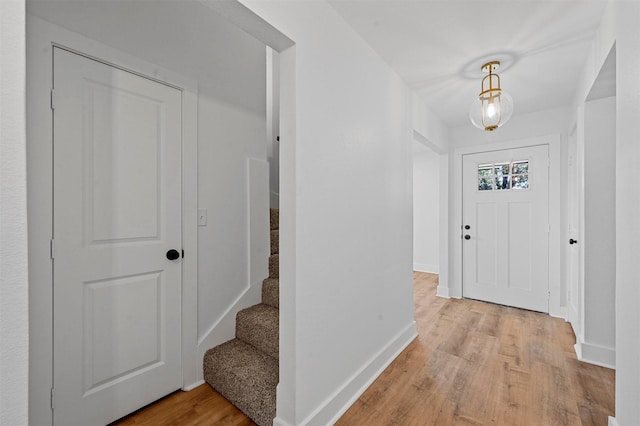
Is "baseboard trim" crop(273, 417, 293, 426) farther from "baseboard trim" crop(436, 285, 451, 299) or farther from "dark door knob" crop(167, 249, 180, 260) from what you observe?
"baseboard trim" crop(436, 285, 451, 299)

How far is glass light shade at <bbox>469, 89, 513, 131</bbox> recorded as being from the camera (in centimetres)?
215

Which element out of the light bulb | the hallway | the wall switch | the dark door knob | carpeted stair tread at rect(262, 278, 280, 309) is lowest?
the hallway

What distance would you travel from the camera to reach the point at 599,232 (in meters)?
2.30

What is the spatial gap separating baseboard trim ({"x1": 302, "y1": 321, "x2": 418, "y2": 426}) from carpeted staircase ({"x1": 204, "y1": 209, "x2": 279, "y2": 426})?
7.0 inches

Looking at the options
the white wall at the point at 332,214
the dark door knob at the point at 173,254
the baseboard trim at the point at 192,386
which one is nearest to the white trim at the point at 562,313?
the white wall at the point at 332,214

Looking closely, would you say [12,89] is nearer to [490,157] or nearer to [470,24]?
[470,24]

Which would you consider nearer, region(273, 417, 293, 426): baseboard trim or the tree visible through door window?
region(273, 417, 293, 426): baseboard trim

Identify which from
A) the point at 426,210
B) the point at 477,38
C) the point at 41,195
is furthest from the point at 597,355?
the point at 41,195

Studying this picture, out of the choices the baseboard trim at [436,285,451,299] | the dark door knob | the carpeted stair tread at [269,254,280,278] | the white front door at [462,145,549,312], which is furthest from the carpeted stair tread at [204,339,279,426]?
the white front door at [462,145,549,312]

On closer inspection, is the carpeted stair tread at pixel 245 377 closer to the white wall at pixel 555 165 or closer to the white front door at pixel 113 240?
the white front door at pixel 113 240

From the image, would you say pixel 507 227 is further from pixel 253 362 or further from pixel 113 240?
pixel 113 240

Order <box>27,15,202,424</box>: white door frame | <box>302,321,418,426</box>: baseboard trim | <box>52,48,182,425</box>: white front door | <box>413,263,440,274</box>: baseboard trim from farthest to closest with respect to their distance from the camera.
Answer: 1. <box>413,263,440,274</box>: baseboard trim
2. <box>302,321,418,426</box>: baseboard trim
3. <box>52,48,182,425</box>: white front door
4. <box>27,15,202,424</box>: white door frame

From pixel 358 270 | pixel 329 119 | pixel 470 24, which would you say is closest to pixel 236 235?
pixel 358 270

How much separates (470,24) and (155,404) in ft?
9.89
